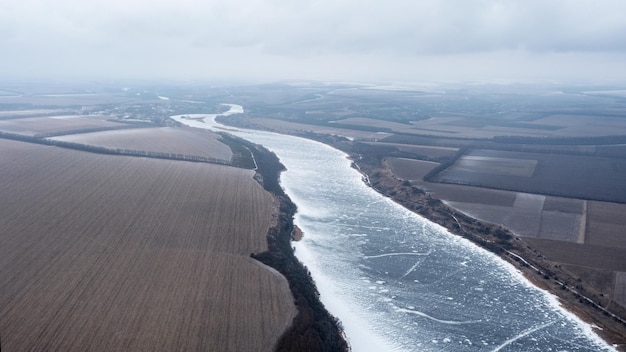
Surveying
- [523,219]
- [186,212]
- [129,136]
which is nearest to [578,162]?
[523,219]

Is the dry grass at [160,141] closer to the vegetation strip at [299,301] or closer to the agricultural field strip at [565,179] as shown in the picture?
the vegetation strip at [299,301]

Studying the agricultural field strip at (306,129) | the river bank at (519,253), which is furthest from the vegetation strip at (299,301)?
the agricultural field strip at (306,129)

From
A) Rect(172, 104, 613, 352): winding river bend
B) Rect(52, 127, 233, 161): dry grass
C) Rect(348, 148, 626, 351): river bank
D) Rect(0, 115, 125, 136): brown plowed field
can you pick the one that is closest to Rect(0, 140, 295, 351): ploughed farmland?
Rect(172, 104, 613, 352): winding river bend

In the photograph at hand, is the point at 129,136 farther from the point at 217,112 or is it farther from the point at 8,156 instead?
the point at 217,112

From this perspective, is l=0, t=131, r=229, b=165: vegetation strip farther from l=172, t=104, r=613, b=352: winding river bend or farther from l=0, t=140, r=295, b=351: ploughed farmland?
l=172, t=104, r=613, b=352: winding river bend

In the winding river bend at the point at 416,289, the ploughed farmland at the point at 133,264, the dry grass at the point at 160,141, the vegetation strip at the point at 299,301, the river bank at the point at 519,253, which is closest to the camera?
the ploughed farmland at the point at 133,264
